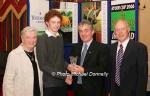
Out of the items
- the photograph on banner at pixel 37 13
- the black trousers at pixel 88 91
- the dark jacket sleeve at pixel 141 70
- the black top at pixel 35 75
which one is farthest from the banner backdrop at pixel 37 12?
the dark jacket sleeve at pixel 141 70

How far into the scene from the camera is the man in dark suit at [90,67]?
3.83 m

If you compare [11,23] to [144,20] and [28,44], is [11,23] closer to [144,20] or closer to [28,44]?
[28,44]

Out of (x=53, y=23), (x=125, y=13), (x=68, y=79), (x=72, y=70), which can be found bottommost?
(x=68, y=79)

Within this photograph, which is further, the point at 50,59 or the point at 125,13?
the point at 125,13

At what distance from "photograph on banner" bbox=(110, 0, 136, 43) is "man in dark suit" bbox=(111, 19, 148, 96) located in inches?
19.4

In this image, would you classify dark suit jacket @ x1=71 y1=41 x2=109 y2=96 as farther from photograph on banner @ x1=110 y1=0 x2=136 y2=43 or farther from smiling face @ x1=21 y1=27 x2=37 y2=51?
smiling face @ x1=21 y1=27 x2=37 y2=51

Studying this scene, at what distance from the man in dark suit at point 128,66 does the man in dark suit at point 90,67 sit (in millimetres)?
154

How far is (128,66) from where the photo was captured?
12.1 feet

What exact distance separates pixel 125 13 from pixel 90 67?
99cm

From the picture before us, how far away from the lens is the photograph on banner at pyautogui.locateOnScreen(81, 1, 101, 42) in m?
4.61

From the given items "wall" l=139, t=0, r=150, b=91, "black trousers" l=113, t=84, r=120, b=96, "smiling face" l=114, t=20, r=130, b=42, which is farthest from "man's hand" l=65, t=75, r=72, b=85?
"wall" l=139, t=0, r=150, b=91

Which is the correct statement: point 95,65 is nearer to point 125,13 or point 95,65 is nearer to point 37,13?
point 125,13

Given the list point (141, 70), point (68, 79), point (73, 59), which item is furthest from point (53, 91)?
point (141, 70)

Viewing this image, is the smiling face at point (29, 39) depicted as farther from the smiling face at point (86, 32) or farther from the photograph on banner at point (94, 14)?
the photograph on banner at point (94, 14)
